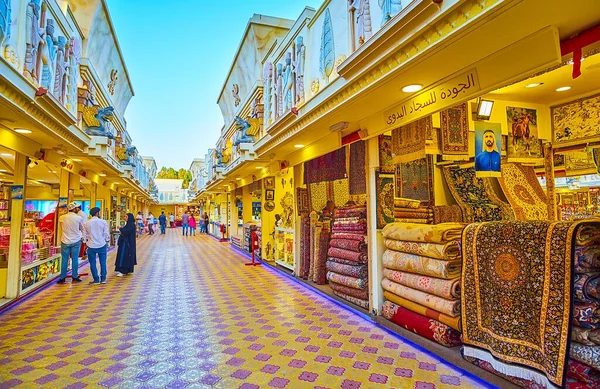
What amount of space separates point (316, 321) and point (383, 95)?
2808 millimetres

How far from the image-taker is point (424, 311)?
3447 millimetres

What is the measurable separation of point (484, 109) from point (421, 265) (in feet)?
6.44

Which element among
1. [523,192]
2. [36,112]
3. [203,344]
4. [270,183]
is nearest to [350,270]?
[203,344]

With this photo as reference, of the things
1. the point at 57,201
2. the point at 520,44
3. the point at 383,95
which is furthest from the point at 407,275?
the point at 57,201

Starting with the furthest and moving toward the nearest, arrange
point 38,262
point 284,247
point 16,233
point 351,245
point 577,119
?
point 284,247 < point 38,262 < point 16,233 < point 351,245 < point 577,119

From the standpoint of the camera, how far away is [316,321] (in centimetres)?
427

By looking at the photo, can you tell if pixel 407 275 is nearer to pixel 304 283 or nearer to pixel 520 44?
pixel 520 44

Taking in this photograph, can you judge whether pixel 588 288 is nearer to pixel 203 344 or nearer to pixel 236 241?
pixel 203 344

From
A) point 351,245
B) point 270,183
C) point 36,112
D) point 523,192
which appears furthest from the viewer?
point 270,183

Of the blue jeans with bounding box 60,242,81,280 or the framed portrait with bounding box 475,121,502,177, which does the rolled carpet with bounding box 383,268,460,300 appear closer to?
the framed portrait with bounding box 475,121,502,177

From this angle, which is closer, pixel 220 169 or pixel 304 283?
pixel 304 283

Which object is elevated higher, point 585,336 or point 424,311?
point 585,336

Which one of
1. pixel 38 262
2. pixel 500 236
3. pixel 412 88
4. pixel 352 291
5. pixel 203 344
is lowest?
pixel 203 344

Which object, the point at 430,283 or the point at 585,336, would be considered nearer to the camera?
the point at 585,336
